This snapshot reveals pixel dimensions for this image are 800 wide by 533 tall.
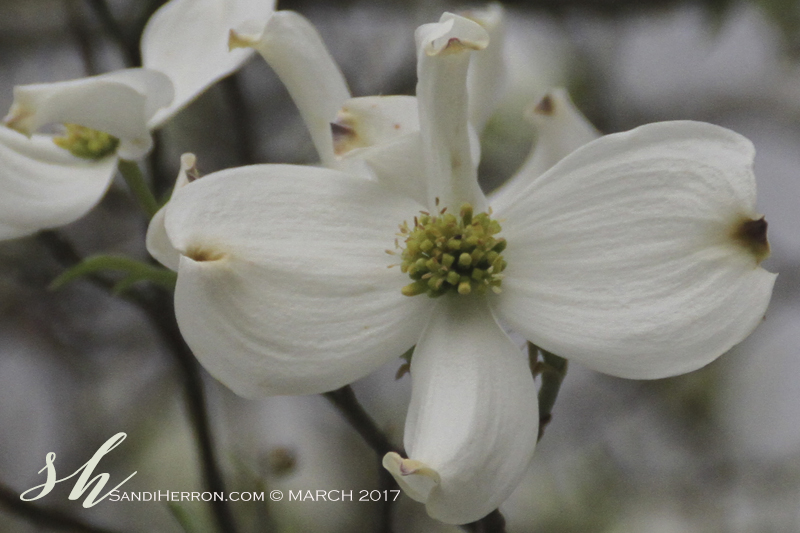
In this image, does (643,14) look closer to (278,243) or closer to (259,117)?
(259,117)

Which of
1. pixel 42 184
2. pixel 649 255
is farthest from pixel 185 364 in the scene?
pixel 649 255

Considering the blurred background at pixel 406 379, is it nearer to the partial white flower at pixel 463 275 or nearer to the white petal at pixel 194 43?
the white petal at pixel 194 43

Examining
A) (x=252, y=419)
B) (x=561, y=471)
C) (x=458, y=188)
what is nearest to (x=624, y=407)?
(x=561, y=471)

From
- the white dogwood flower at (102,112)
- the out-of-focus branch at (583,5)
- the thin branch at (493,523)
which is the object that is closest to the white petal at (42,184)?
the white dogwood flower at (102,112)

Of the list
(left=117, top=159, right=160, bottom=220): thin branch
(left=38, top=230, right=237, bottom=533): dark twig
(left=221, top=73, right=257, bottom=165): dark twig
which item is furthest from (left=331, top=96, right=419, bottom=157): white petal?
(left=221, top=73, right=257, bottom=165): dark twig

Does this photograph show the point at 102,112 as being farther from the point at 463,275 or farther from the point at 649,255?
the point at 649,255

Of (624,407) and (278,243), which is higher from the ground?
(278,243)

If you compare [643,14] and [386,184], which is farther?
[643,14]

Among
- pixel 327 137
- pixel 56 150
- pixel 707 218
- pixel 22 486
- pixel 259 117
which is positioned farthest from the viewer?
pixel 259 117
